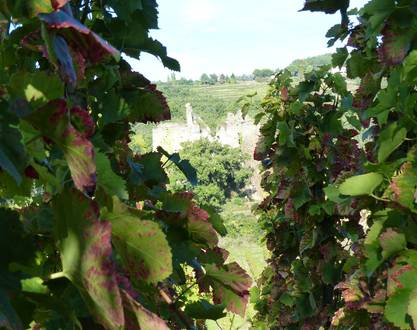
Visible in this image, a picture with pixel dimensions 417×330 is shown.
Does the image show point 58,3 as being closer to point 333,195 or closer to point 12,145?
point 12,145

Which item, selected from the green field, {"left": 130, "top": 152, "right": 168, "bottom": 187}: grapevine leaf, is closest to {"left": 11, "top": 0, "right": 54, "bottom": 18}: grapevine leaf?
{"left": 130, "top": 152, "right": 168, "bottom": 187}: grapevine leaf

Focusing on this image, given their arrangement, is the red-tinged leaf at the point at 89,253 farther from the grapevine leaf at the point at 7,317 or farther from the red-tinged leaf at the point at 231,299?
the red-tinged leaf at the point at 231,299

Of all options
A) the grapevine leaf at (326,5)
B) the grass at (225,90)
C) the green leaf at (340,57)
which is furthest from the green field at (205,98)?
the grapevine leaf at (326,5)

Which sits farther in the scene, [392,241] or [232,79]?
[232,79]

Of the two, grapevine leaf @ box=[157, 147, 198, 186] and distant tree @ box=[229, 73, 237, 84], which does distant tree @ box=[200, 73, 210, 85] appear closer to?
distant tree @ box=[229, 73, 237, 84]

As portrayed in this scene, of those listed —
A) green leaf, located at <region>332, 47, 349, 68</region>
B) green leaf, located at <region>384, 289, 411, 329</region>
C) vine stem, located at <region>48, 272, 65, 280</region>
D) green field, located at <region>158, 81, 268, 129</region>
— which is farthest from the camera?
green field, located at <region>158, 81, 268, 129</region>

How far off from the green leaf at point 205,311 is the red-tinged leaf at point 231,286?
0.16 ft

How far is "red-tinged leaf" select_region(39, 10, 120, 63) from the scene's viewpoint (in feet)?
1.89

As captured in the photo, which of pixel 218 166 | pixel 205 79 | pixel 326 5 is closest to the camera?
pixel 326 5

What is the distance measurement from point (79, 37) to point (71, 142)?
130 millimetres

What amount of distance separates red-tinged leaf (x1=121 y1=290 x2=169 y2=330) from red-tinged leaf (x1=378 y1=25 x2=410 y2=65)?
5.77 feet

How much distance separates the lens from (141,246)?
0.74 m

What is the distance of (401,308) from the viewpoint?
184 centimetres

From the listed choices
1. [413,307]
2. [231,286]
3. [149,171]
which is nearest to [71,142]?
[231,286]
